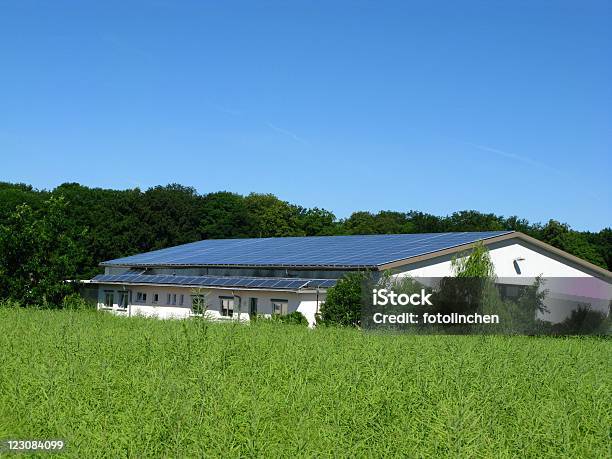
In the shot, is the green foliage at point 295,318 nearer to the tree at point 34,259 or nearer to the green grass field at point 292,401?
the tree at point 34,259

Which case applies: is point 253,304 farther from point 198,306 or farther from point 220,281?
point 198,306

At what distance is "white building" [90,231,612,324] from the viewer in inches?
1246

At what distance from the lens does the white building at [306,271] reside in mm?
31656

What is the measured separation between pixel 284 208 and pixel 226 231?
11335 mm

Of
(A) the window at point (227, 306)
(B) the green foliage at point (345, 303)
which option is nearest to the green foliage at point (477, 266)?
(B) the green foliage at point (345, 303)

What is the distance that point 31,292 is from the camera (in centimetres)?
3206

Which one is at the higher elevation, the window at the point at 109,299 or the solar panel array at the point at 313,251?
the solar panel array at the point at 313,251

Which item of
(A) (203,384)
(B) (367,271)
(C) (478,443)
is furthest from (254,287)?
(C) (478,443)

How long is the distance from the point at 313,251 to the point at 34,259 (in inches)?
580

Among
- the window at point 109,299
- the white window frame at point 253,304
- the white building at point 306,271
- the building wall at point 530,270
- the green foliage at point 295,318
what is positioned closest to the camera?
the green foliage at point 295,318

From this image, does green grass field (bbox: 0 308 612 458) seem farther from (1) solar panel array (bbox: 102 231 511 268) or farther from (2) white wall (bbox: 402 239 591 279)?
(1) solar panel array (bbox: 102 231 511 268)

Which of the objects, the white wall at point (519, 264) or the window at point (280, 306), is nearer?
the white wall at point (519, 264)

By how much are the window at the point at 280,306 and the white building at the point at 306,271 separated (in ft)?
0.16

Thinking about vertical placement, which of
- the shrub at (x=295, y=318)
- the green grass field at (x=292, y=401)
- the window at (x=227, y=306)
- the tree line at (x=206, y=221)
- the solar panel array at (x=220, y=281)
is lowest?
the green grass field at (x=292, y=401)
